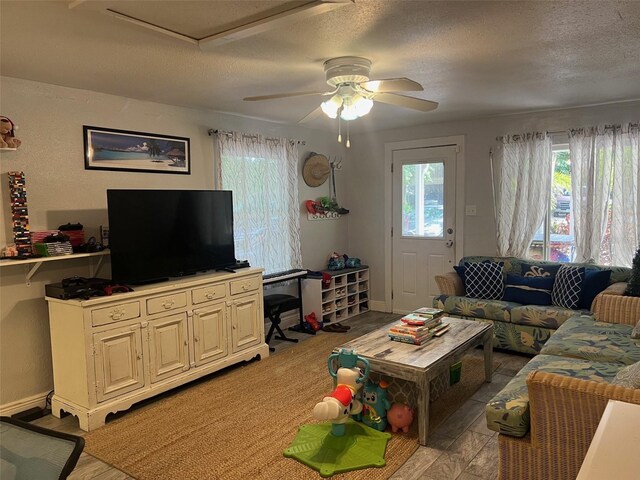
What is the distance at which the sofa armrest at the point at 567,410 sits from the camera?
6.09ft

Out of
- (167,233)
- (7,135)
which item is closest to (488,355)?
(167,233)

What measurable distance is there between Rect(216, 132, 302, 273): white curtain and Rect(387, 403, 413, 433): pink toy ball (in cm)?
235

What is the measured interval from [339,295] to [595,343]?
9.78 ft

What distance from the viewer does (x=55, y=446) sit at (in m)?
1.28

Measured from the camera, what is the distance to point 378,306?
19.7ft

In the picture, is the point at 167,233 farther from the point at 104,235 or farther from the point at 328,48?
the point at 328,48

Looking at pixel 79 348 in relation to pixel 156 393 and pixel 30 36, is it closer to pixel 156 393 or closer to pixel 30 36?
pixel 156 393

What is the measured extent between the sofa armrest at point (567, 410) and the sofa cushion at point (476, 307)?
2.26 m

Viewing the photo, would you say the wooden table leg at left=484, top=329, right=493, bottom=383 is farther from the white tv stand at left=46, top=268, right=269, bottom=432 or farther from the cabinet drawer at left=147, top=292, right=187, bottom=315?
the cabinet drawer at left=147, top=292, right=187, bottom=315

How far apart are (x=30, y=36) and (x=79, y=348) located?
6.18 ft

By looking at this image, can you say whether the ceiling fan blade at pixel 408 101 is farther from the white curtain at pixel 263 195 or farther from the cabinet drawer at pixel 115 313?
the cabinet drawer at pixel 115 313

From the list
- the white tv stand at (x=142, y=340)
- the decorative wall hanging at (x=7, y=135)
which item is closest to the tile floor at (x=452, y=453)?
the white tv stand at (x=142, y=340)

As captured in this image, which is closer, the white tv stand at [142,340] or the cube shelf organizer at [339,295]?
the white tv stand at [142,340]

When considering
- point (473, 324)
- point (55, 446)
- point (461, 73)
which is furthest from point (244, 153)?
point (55, 446)
